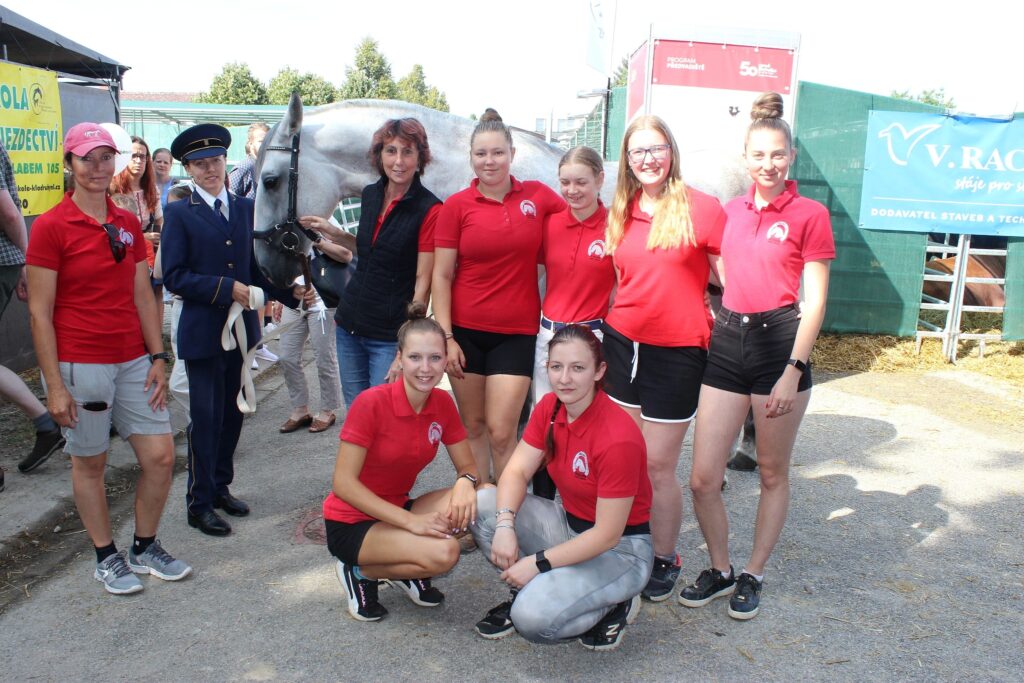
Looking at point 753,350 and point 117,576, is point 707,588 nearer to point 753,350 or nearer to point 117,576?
point 753,350

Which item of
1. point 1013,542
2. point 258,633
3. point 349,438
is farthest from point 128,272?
point 1013,542

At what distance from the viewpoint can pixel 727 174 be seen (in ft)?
16.4

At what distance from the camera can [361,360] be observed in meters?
3.72

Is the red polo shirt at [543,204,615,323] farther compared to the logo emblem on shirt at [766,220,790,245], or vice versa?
the red polo shirt at [543,204,615,323]

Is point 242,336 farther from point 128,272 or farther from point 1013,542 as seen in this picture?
point 1013,542

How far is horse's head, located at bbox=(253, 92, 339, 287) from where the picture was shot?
4129 mm

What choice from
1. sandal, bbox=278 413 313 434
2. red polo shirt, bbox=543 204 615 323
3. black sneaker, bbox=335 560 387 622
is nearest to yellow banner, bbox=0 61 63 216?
sandal, bbox=278 413 313 434

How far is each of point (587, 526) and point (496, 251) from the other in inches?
46.4

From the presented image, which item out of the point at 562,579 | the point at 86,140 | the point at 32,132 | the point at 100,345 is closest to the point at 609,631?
the point at 562,579

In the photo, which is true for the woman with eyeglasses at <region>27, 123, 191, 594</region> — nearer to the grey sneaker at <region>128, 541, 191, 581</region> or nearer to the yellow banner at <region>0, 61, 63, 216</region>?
the grey sneaker at <region>128, 541, 191, 581</region>

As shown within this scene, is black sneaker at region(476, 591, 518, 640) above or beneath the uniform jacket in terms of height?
beneath

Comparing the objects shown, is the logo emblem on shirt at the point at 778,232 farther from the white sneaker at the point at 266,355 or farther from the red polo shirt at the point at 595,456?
the white sneaker at the point at 266,355

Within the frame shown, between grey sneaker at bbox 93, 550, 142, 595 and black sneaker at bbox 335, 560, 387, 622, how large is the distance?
95 centimetres

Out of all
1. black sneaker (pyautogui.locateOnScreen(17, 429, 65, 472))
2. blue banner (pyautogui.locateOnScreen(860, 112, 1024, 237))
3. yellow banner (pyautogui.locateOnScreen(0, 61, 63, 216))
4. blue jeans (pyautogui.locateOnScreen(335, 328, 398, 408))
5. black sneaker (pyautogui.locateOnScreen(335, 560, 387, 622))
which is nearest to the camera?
black sneaker (pyautogui.locateOnScreen(335, 560, 387, 622))
